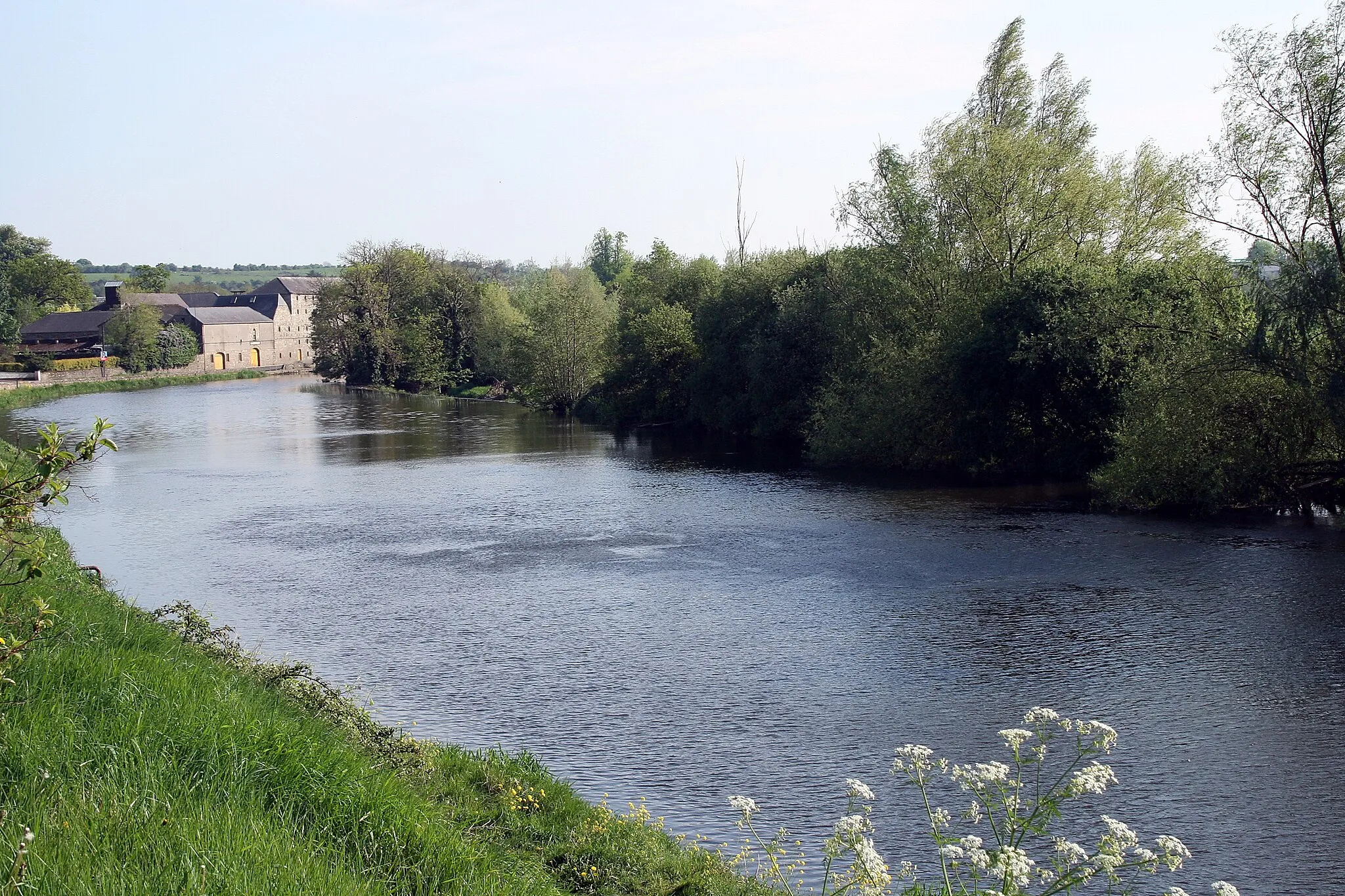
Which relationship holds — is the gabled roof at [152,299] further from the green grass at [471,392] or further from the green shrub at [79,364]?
the green grass at [471,392]

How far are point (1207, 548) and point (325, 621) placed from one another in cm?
1824

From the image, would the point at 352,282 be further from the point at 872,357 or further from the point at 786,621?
the point at 786,621

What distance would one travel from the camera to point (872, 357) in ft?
131

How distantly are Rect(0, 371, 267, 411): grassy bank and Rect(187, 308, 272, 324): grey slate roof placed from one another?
36.9 ft

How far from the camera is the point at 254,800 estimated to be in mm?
6805

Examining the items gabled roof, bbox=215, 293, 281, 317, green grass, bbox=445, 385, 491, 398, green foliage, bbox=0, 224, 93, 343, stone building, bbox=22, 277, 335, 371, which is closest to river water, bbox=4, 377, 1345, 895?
green grass, bbox=445, 385, 491, 398

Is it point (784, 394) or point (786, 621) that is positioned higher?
point (784, 394)

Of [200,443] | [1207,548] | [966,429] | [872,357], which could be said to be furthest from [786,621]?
[200,443]

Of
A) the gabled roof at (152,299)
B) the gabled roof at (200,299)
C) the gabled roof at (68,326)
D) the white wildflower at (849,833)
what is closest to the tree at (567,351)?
the gabled roof at (152,299)

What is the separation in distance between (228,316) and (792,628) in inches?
4706

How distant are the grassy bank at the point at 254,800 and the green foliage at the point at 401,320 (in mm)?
79527

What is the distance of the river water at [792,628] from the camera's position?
1176cm

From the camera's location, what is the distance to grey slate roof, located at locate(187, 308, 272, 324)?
120 meters

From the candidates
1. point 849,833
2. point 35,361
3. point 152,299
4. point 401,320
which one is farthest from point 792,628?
point 152,299
